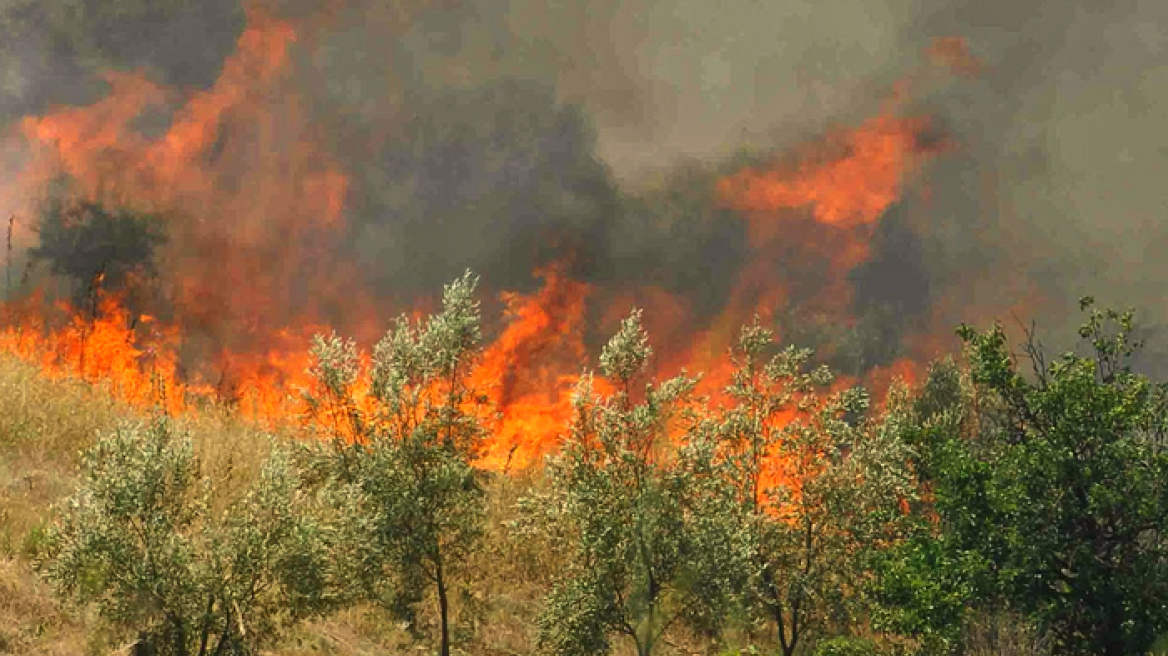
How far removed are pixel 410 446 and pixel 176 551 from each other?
7.83 metres

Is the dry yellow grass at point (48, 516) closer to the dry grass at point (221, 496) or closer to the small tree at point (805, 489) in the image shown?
the dry grass at point (221, 496)

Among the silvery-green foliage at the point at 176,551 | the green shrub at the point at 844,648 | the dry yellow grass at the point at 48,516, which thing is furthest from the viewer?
the green shrub at the point at 844,648

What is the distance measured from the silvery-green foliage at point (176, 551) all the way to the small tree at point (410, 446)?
5419 mm

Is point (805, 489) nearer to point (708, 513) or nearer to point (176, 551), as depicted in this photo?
point (708, 513)

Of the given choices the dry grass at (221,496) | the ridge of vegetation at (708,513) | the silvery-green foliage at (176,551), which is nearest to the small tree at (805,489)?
the ridge of vegetation at (708,513)

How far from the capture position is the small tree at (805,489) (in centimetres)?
2942

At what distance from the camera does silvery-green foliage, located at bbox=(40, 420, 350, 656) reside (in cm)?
1847

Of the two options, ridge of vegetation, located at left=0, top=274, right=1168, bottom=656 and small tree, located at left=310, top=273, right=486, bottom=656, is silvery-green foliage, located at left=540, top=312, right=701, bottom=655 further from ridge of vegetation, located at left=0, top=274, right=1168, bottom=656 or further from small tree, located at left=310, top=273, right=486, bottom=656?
small tree, located at left=310, top=273, right=486, bottom=656

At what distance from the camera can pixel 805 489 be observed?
99.3ft

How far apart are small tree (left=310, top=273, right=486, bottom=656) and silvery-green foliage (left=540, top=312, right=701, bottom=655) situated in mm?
2762

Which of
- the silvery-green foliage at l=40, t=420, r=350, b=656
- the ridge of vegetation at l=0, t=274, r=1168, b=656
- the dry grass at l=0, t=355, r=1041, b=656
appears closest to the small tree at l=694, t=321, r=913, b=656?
the ridge of vegetation at l=0, t=274, r=1168, b=656

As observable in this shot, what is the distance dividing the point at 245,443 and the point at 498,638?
1193cm

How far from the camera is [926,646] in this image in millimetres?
29109

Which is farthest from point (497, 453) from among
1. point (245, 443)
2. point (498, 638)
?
point (245, 443)
